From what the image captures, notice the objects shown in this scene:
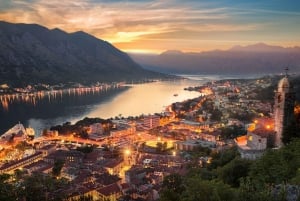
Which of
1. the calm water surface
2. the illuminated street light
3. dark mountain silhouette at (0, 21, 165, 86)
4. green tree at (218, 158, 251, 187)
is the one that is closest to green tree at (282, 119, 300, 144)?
green tree at (218, 158, 251, 187)

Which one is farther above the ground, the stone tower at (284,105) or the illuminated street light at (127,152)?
the stone tower at (284,105)

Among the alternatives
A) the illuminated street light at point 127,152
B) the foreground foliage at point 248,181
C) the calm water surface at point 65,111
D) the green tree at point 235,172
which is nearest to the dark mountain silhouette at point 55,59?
the calm water surface at point 65,111

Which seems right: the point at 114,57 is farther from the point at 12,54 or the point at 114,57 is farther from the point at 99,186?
the point at 99,186

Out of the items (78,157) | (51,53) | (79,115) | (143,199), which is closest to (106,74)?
(51,53)

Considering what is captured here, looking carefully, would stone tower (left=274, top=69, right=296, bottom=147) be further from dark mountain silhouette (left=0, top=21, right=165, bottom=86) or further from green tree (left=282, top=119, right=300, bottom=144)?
dark mountain silhouette (left=0, top=21, right=165, bottom=86)

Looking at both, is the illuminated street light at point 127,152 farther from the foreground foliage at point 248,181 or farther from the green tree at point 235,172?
the green tree at point 235,172
